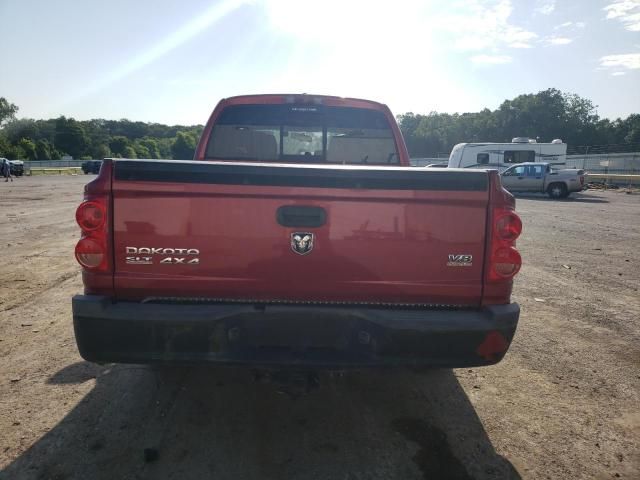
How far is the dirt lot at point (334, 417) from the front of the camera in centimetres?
245

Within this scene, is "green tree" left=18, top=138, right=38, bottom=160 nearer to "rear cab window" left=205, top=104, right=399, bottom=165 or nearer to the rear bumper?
"rear cab window" left=205, top=104, right=399, bottom=165

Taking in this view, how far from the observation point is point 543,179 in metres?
22.5

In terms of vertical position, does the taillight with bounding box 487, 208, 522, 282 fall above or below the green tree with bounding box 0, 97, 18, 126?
below

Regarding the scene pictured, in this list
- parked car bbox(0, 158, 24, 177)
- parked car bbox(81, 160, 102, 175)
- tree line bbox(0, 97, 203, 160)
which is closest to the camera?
parked car bbox(0, 158, 24, 177)

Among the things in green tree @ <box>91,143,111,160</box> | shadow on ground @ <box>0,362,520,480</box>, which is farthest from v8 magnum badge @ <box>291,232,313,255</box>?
green tree @ <box>91,143,111,160</box>

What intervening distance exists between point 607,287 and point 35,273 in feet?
26.9

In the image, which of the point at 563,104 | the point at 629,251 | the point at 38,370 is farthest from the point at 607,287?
the point at 563,104

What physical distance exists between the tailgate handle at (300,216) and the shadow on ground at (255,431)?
132 cm

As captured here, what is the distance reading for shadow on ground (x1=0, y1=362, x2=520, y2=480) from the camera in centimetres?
240

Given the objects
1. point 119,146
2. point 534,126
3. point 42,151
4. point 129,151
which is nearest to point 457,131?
point 534,126

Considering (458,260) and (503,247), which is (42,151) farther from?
(503,247)

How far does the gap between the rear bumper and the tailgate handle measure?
0.46m

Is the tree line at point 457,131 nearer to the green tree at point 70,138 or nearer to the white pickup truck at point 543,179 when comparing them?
the green tree at point 70,138

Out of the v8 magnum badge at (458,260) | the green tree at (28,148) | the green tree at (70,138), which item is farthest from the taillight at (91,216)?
the green tree at (70,138)
